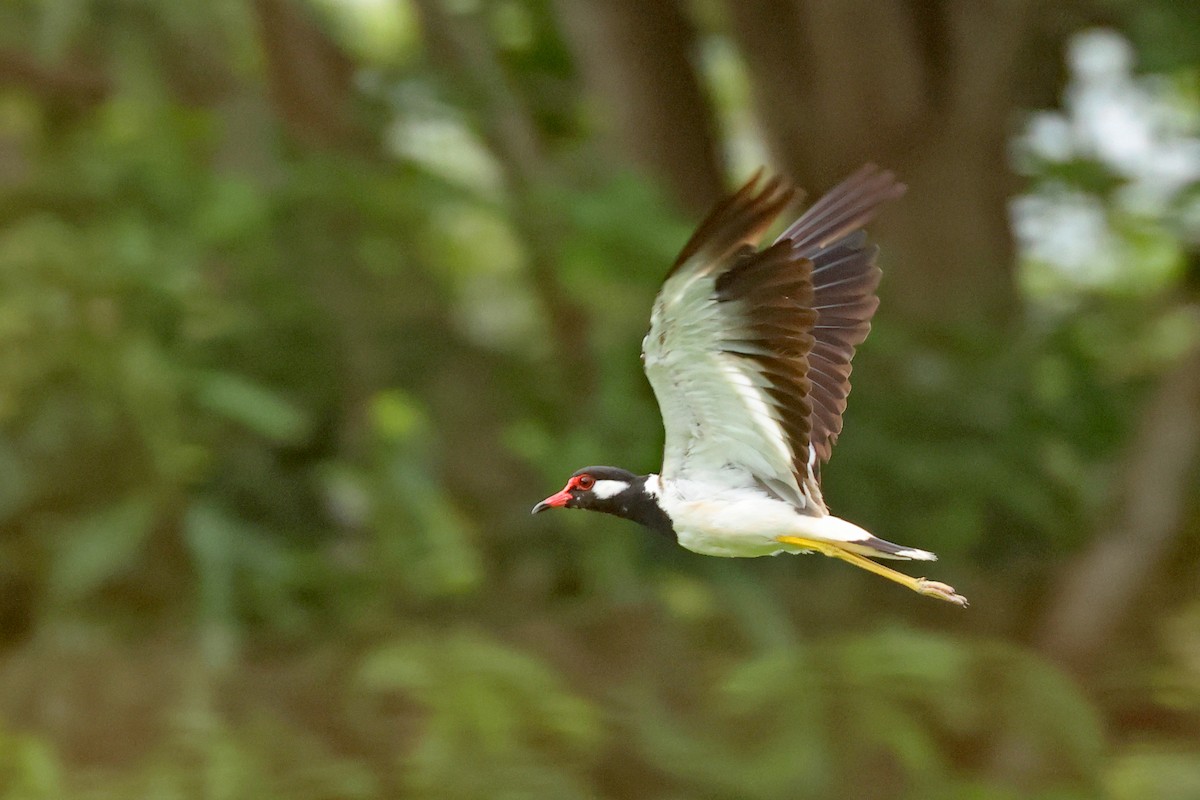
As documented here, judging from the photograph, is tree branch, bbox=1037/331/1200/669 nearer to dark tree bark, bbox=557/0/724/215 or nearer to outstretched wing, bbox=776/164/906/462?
dark tree bark, bbox=557/0/724/215

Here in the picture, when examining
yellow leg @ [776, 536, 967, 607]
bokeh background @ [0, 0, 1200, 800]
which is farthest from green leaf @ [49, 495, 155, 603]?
yellow leg @ [776, 536, 967, 607]

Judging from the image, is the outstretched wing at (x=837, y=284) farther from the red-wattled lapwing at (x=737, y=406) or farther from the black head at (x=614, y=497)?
the black head at (x=614, y=497)

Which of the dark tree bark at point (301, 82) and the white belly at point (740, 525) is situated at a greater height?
the dark tree bark at point (301, 82)

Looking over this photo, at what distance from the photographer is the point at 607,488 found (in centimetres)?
285

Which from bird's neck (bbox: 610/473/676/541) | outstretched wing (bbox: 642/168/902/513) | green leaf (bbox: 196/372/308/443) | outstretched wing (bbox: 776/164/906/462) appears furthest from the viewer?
green leaf (bbox: 196/372/308/443)

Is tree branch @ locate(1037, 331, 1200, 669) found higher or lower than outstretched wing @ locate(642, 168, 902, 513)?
higher

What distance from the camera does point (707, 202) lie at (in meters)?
8.40


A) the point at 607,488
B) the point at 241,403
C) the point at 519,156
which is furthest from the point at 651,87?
the point at 607,488

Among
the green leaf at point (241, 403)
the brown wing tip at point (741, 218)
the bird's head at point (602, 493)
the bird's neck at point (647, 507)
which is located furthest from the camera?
the green leaf at point (241, 403)

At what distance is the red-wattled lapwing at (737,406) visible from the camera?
250 centimetres

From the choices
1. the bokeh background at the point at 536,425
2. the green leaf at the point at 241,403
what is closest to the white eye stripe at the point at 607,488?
the bokeh background at the point at 536,425

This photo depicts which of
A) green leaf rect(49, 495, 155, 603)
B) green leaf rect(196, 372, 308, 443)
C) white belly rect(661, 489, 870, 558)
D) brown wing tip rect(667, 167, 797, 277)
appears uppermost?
green leaf rect(196, 372, 308, 443)

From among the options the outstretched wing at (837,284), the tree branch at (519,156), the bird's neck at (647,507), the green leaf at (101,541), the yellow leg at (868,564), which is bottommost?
the yellow leg at (868,564)

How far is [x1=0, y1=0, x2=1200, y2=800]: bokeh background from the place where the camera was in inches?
262
